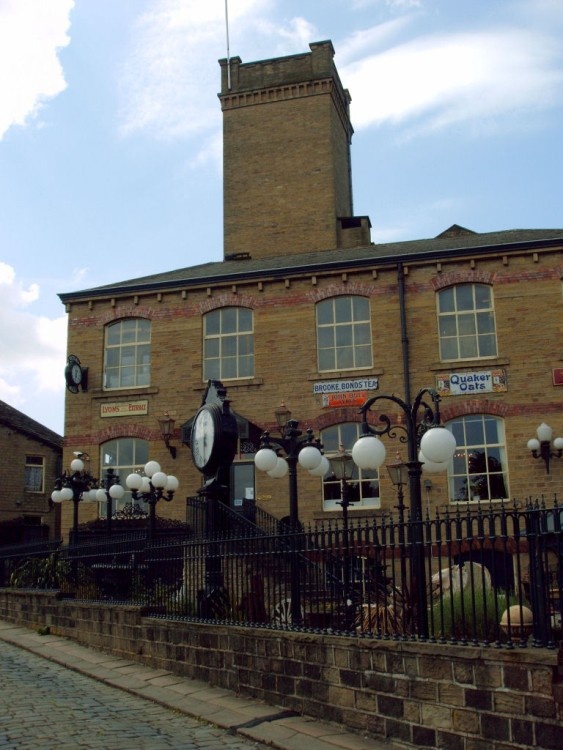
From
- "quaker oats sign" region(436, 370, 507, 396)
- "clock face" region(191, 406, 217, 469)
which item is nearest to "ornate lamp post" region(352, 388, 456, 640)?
"clock face" region(191, 406, 217, 469)

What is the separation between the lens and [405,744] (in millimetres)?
7121

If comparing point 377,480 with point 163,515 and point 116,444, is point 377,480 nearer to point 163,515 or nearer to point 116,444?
point 163,515

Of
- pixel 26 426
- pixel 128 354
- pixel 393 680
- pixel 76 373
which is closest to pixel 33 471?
pixel 26 426

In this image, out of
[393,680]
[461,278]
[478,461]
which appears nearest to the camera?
[393,680]

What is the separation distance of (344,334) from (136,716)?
51.8ft

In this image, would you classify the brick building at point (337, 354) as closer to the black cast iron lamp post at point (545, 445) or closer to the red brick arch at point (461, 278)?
the red brick arch at point (461, 278)

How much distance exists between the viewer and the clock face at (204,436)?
41.7 feet

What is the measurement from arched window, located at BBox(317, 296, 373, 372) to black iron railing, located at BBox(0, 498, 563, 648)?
9602mm

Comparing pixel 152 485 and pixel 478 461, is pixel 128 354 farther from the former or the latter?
pixel 478 461

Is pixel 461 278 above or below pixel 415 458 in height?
above

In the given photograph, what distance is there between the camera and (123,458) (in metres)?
24.5

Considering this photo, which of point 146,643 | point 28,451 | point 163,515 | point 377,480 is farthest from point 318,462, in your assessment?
point 28,451

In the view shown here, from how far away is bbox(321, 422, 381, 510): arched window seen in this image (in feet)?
72.9

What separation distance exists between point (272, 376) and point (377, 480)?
4.21m
